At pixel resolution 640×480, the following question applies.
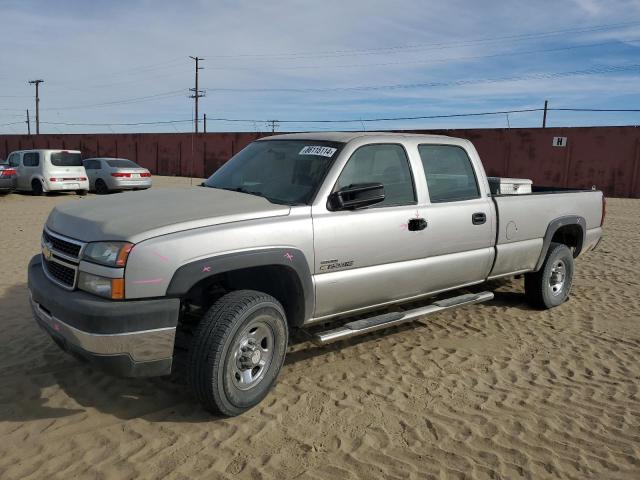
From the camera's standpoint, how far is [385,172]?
A: 14.1ft

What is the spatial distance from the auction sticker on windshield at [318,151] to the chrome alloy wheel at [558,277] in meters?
3.32

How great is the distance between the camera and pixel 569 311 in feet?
19.7

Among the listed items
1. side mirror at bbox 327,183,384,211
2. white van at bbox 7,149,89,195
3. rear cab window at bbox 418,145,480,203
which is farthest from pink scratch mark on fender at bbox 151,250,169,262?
white van at bbox 7,149,89,195

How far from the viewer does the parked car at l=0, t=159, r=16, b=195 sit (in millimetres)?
17730

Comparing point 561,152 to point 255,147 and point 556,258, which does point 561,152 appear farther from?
point 255,147

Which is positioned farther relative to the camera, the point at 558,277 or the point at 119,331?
the point at 558,277

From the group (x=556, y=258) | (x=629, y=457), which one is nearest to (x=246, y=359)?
(x=629, y=457)

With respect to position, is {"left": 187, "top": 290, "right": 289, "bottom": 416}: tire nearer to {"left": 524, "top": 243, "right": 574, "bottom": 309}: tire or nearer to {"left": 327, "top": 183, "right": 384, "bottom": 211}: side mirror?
{"left": 327, "top": 183, "right": 384, "bottom": 211}: side mirror

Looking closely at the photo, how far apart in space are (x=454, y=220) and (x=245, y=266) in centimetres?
208

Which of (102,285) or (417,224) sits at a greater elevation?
(417,224)

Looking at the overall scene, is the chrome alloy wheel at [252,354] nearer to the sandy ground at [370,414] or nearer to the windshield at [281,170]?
the sandy ground at [370,414]

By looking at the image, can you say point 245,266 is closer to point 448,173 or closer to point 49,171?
point 448,173

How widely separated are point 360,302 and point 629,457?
1.93 meters

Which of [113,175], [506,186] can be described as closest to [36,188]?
[113,175]
